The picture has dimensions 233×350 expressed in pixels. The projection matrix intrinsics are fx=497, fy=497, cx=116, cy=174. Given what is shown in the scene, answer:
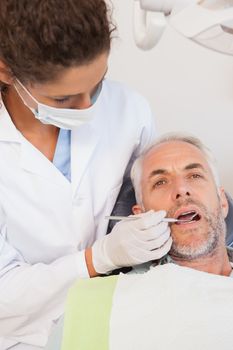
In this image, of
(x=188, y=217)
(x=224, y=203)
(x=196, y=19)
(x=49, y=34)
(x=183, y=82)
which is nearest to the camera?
(x=196, y=19)

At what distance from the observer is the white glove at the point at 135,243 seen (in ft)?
4.26

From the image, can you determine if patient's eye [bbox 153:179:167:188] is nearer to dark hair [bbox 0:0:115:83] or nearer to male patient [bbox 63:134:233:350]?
male patient [bbox 63:134:233:350]

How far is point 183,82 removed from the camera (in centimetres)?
211

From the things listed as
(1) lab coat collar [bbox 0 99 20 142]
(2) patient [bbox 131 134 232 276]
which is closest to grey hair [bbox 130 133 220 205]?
(2) patient [bbox 131 134 232 276]

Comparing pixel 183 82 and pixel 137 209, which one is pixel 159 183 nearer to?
pixel 137 209

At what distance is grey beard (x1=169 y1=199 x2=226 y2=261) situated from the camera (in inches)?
53.7

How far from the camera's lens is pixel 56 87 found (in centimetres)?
108

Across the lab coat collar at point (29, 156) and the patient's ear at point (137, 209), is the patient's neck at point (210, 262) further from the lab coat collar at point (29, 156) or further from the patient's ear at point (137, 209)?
the lab coat collar at point (29, 156)

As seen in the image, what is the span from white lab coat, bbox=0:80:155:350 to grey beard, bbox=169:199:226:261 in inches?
9.6

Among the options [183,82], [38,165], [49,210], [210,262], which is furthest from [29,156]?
[183,82]

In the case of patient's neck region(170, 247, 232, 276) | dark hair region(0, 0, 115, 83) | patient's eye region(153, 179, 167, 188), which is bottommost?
patient's neck region(170, 247, 232, 276)

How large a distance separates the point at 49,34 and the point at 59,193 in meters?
0.51

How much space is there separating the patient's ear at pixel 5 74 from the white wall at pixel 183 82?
39.5 inches

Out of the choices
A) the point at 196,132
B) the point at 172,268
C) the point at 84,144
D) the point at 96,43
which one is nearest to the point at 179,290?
the point at 172,268
